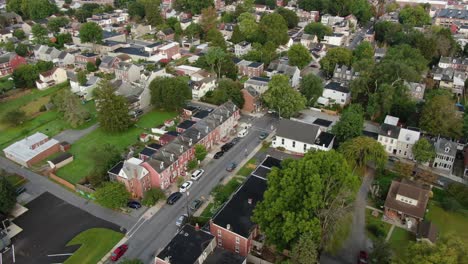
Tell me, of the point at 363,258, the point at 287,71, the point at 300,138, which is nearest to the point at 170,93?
the point at 300,138

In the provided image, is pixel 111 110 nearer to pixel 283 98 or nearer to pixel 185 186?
pixel 185 186

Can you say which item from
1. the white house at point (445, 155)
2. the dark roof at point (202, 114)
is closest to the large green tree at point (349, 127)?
the white house at point (445, 155)

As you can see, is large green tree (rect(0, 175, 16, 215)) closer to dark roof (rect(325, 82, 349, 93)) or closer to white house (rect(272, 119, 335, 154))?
white house (rect(272, 119, 335, 154))

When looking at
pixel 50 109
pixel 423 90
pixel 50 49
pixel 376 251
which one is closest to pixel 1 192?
pixel 50 109

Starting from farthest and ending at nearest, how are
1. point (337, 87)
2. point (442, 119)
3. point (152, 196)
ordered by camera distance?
point (337, 87) → point (442, 119) → point (152, 196)

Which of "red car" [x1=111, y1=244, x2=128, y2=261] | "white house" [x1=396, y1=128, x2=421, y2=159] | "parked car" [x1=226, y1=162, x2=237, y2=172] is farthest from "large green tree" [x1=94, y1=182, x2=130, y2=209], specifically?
"white house" [x1=396, y1=128, x2=421, y2=159]

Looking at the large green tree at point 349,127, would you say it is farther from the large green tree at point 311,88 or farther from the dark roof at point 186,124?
the dark roof at point 186,124

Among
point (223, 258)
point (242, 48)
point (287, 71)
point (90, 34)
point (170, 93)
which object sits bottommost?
point (223, 258)
